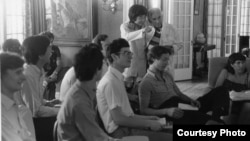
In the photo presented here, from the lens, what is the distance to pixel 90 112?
63.5 inches

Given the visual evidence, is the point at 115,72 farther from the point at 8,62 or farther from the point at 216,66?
the point at 216,66

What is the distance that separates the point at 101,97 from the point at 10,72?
0.72 meters

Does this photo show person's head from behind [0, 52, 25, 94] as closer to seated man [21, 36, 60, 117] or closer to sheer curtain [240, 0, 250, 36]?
seated man [21, 36, 60, 117]

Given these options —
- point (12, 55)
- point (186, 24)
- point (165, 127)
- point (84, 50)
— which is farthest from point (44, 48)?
point (186, 24)

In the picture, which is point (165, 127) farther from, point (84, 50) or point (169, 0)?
point (169, 0)

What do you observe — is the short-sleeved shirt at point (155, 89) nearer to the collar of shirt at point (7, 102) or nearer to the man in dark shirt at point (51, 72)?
the man in dark shirt at point (51, 72)

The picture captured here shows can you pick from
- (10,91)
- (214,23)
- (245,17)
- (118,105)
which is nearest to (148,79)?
(118,105)

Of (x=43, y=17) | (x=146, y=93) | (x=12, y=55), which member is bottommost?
(x=146, y=93)

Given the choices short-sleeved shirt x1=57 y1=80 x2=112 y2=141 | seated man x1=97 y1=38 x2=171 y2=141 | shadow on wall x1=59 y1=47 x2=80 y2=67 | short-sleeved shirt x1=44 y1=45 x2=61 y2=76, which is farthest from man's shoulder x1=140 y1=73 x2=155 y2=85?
shadow on wall x1=59 y1=47 x2=80 y2=67

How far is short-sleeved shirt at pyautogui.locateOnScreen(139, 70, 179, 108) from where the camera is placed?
268 cm

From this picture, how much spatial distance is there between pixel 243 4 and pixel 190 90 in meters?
4.08

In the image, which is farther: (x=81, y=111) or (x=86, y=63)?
(x=86, y=63)

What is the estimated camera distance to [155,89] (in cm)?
275

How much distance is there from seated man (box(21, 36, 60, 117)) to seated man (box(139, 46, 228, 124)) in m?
0.70
